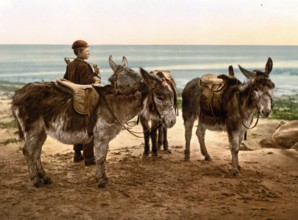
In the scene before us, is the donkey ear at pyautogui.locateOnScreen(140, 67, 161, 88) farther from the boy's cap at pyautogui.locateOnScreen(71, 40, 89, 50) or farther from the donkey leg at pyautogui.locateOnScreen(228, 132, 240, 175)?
the donkey leg at pyautogui.locateOnScreen(228, 132, 240, 175)

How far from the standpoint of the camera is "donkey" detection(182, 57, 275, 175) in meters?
7.42

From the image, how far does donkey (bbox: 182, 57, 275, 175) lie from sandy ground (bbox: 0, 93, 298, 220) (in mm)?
834

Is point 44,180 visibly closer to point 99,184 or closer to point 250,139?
point 99,184

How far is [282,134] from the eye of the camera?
37.8ft

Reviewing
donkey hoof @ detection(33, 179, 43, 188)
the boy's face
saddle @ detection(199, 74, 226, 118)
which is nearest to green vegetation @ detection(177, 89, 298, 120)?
saddle @ detection(199, 74, 226, 118)

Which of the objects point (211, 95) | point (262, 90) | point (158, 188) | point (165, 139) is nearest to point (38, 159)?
point (158, 188)

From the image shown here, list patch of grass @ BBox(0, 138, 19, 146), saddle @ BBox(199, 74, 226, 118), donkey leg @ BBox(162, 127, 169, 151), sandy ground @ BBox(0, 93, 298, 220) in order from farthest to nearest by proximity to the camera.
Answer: patch of grass @ BBox(0, 138, 19, 146) → donkey leg @ BBox(162, 127, 169, 151) → saddle @ BBox(199, 74, 226, 118) → sandy ground @ BBox(0, 93, 298, 220)

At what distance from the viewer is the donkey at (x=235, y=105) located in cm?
742

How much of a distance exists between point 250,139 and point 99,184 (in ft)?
22.9

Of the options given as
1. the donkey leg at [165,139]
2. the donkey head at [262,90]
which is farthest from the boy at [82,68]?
the donkey head at [262,90]

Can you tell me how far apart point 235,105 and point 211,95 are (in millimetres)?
687

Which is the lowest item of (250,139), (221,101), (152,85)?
(250,139)

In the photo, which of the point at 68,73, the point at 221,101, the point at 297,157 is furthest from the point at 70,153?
the point at 297,157

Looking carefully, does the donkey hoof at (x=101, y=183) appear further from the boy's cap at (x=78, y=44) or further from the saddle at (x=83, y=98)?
the boy's cap at (x=78, y=44)
